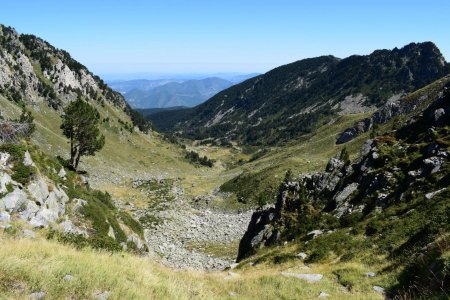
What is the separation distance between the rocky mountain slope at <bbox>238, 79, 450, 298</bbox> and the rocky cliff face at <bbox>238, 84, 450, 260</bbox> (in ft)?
0.27

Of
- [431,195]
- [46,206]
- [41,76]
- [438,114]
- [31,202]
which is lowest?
[46,206]

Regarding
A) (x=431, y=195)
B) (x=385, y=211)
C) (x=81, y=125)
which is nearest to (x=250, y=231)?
(x=385, y=211)

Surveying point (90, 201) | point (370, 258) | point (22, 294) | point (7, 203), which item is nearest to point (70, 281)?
point (22, 294)

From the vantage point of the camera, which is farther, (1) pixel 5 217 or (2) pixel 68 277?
(1) pixel 5 217

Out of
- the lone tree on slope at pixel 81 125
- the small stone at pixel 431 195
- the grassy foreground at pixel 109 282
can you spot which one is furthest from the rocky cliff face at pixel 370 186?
the lone tree on slope at pixel 81 125

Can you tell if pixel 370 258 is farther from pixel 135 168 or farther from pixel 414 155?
pixel 135 168

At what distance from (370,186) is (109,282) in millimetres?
27275

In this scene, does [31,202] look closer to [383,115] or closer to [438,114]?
[438,114]

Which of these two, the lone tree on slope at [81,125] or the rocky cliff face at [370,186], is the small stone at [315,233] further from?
the lone tree on slope at [81,125]

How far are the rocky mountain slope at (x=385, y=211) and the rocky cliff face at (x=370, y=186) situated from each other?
0.08 m

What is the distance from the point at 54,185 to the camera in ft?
110

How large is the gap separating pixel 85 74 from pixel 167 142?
155 feet

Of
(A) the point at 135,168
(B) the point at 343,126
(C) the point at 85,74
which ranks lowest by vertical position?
(A) the point at 135,168

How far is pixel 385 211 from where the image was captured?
90.7 feet
